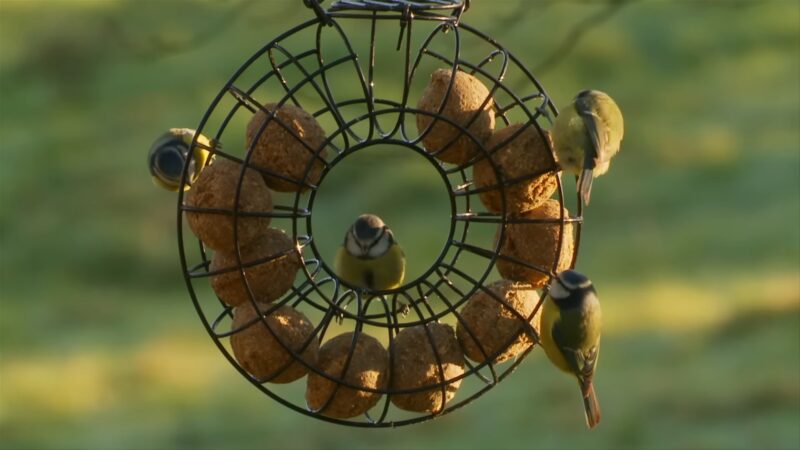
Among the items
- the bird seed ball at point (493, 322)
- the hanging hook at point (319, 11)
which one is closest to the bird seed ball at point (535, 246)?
the bird seed ball at point (493, 322)

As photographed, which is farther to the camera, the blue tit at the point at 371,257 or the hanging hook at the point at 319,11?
the blue tit at the point at 371,257

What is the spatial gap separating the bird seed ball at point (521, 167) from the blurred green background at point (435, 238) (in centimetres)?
208

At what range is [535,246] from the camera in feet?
7.07

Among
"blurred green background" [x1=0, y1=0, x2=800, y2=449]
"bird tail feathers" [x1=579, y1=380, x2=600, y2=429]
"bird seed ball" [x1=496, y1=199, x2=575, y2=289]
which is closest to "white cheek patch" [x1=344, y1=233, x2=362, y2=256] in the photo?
"bird seed ball" [x1=496, y1=199, x2=575, y2=289]

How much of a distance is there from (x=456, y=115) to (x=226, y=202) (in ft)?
1.40

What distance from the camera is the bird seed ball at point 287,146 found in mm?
2039

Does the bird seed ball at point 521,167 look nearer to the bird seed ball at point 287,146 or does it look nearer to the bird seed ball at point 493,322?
the bird seed ball at point 493,322

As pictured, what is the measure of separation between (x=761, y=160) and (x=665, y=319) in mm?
1323

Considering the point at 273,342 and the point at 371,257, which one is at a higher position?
the point at 371,257

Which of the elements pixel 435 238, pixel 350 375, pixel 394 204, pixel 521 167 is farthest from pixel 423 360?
pixel 394 204

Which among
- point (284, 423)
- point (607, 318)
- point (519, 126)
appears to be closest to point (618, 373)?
point (607, 318)

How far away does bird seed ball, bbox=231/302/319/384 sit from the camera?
2.05 m

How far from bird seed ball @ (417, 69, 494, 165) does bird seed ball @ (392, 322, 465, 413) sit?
0.32 m

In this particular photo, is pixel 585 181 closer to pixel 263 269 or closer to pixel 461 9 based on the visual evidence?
pixel 461 9
